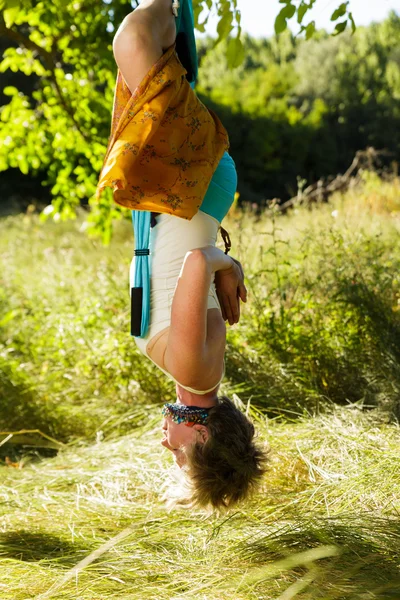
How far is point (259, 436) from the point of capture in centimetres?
339

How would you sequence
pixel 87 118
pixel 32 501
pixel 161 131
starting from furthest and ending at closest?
pixel 87 118 → pixel 32 501 → pixel 161 131

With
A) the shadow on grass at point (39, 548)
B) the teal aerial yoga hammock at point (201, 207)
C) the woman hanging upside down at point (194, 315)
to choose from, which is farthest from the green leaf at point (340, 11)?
the shadow on grass at point (39, 548)

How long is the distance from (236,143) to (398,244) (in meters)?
12.4

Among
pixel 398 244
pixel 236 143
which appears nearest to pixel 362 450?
pixel 398 244

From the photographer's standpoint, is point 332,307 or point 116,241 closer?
point 332,307

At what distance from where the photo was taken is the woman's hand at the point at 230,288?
2340mm

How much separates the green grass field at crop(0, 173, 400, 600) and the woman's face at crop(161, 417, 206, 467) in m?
0.09

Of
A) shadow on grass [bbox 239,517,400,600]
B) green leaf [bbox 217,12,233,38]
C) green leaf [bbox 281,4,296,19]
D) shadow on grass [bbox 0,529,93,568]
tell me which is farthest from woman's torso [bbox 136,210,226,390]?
green leaf [bbox 281,4,296,19]

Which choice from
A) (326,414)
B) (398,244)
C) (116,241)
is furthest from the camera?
(116,241)

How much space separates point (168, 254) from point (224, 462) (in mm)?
643

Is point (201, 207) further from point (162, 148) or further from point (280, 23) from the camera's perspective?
point (280, 23)

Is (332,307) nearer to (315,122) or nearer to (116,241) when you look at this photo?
(116,241)

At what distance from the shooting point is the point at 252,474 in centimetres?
225

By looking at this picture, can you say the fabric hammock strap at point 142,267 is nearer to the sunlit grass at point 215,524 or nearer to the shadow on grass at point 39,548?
the sunlit grass at point 215,524
